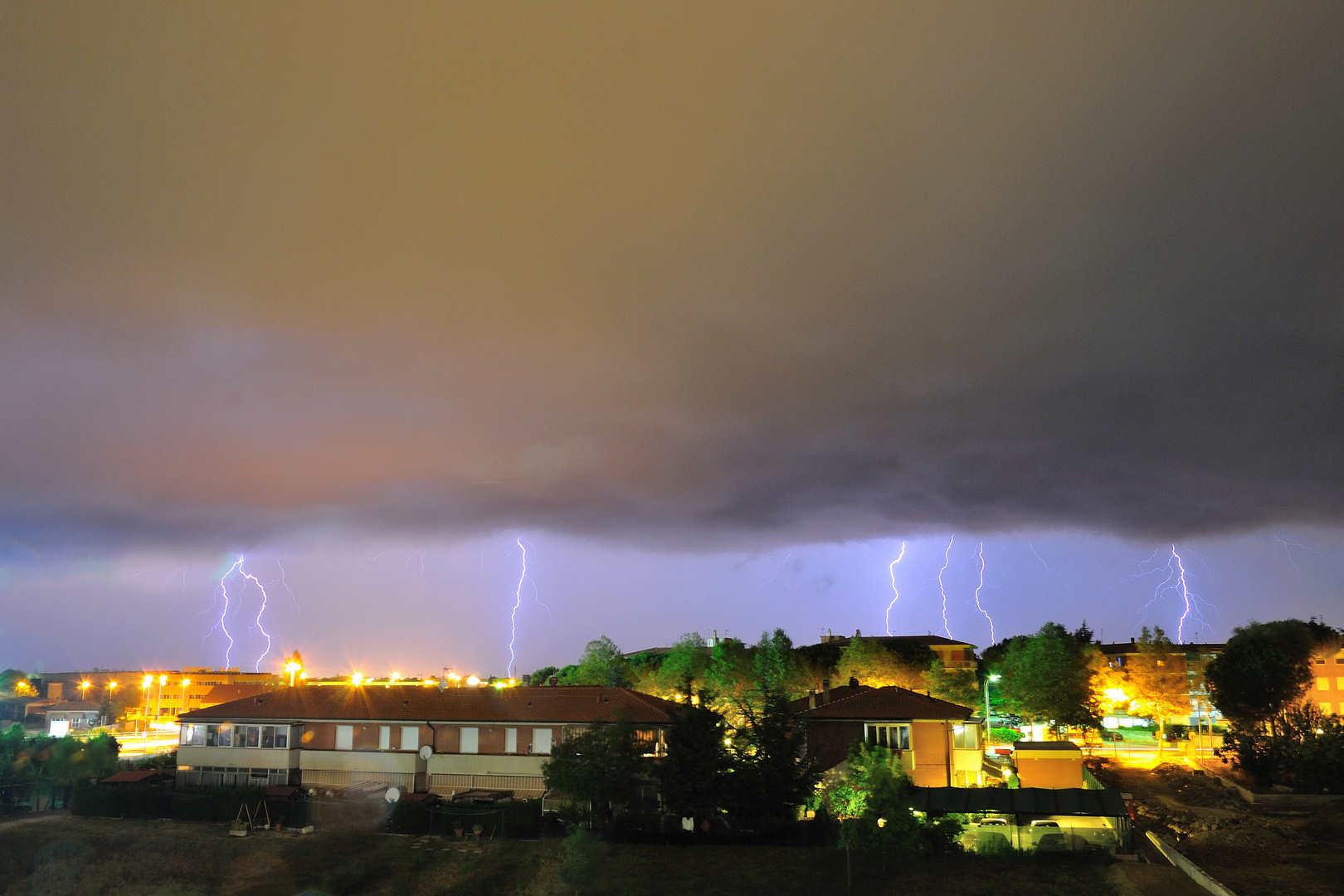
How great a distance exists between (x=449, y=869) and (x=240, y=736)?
956 inches

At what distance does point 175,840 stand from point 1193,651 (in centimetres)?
14319

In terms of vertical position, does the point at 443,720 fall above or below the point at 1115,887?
above

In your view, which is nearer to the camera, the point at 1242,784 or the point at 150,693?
the point at 1242,784

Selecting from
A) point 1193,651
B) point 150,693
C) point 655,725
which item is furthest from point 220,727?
point 1193,651

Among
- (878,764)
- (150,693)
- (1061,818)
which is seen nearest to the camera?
(878,764)

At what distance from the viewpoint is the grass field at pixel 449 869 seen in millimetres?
33906

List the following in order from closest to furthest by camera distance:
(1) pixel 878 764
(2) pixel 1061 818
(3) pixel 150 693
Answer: (1) pixel 878 764
(2) pixel 1061 818
(3) pixel 150 693

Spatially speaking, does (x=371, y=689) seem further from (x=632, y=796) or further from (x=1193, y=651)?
(x=1193, y=651)

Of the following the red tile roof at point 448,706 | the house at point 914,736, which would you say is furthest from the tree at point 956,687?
the red tile roof at point 448,706

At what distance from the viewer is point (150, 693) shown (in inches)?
5344

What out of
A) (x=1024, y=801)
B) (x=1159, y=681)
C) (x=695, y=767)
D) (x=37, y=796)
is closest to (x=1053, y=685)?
(x=1159, y=681)

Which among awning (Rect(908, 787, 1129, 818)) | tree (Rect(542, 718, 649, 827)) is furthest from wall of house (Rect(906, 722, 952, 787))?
tree (Rect(542, 718, 649, 827))

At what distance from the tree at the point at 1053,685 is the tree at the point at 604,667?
45.3 metres

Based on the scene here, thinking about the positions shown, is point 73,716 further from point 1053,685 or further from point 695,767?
point 1053,685
